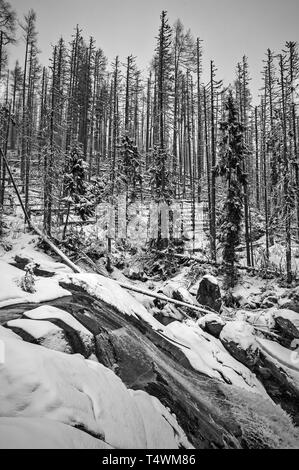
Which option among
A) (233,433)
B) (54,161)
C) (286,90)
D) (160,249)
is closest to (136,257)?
(160,249)

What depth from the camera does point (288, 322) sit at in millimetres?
9844

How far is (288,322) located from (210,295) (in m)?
4.00

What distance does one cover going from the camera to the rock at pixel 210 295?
12.9 metres

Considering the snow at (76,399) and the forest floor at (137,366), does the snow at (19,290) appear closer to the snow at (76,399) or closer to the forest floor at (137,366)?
the forest floor at (137,366)

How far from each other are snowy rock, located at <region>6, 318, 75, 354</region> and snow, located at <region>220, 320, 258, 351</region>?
6.17 metres

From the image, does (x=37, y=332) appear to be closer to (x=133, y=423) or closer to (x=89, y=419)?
(x=89, y=419)

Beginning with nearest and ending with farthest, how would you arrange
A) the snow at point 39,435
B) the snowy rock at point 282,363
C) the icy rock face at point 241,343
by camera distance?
the snow at point 39,435, the snowy rock at point 282,363, the icy rock face at point 241,343

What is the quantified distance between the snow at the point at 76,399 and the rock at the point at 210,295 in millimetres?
9117

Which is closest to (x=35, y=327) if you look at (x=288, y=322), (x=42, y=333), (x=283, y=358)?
(x=42, y=333)

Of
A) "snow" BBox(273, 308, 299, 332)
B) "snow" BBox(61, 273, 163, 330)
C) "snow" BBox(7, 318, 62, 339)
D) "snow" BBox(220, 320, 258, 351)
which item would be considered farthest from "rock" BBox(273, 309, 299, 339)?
"snow" BBox(7, 318, 62, 339)

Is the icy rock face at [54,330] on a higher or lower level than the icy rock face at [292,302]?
higher

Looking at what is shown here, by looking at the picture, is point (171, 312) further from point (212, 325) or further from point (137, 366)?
point (137, 366)

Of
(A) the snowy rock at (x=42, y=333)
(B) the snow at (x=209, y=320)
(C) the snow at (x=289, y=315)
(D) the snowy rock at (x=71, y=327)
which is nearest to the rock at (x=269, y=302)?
(C) the snow at (x=289, y=315)

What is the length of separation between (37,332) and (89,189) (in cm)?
2162
